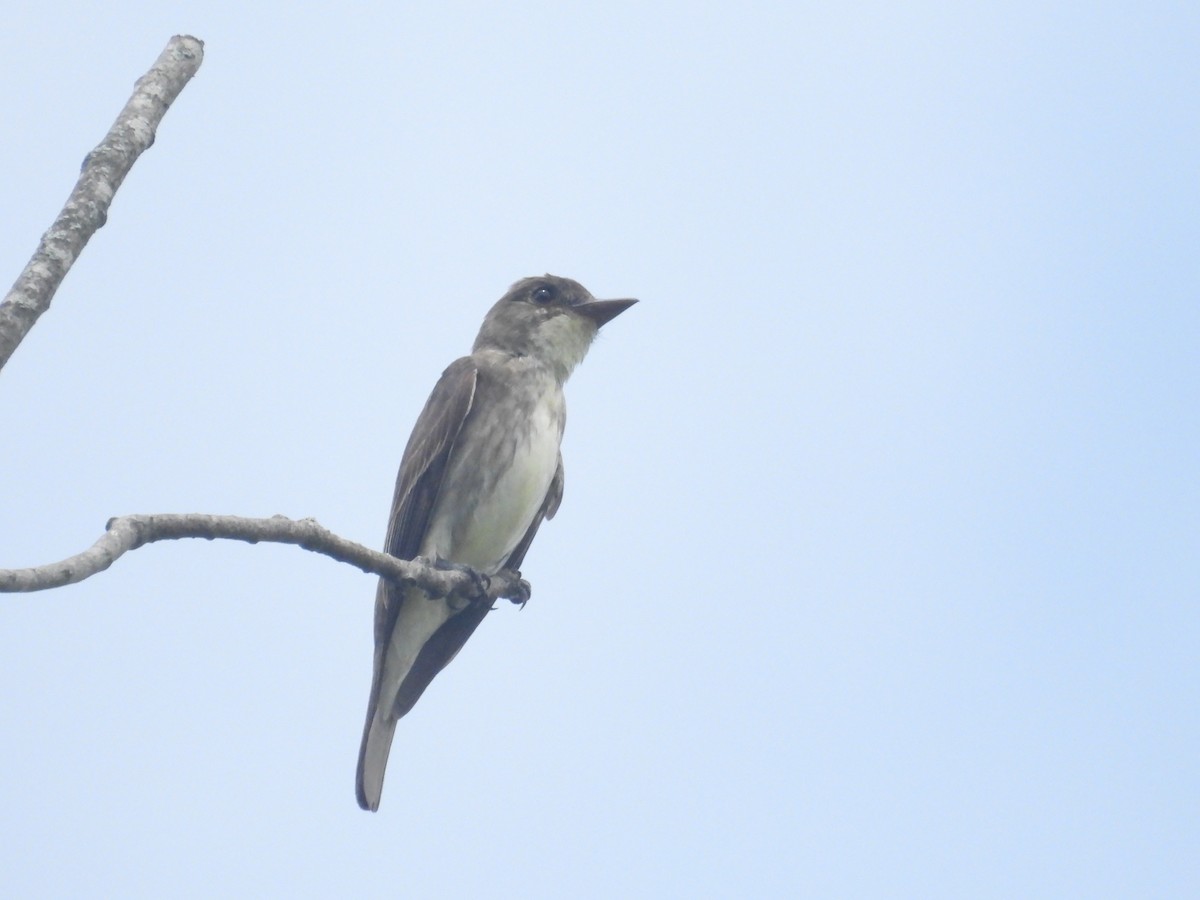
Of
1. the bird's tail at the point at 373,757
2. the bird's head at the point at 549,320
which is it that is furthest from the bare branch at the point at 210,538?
the bird's head at the point at 549,320

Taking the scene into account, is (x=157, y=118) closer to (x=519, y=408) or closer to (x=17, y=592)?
(x=17, y=592)

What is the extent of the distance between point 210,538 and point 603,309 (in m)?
4.95

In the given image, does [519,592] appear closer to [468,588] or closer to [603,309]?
[468,588]

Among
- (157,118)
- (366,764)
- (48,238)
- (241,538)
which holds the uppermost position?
(157,118)

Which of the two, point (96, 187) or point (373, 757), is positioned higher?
point (96, 187)

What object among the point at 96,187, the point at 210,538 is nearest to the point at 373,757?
the point at 210,538

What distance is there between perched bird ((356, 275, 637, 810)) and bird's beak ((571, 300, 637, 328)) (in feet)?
0.65

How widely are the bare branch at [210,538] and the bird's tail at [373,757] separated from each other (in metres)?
1.67

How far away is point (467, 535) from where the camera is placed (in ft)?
27.6

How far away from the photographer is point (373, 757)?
8.46 m

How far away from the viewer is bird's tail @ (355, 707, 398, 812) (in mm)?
8328

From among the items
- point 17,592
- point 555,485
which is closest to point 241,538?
point 17,592

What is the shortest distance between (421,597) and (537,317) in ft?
6.20

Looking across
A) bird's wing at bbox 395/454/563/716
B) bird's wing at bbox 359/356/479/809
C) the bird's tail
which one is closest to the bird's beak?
bird's wing at bbox 359/356/479/809
